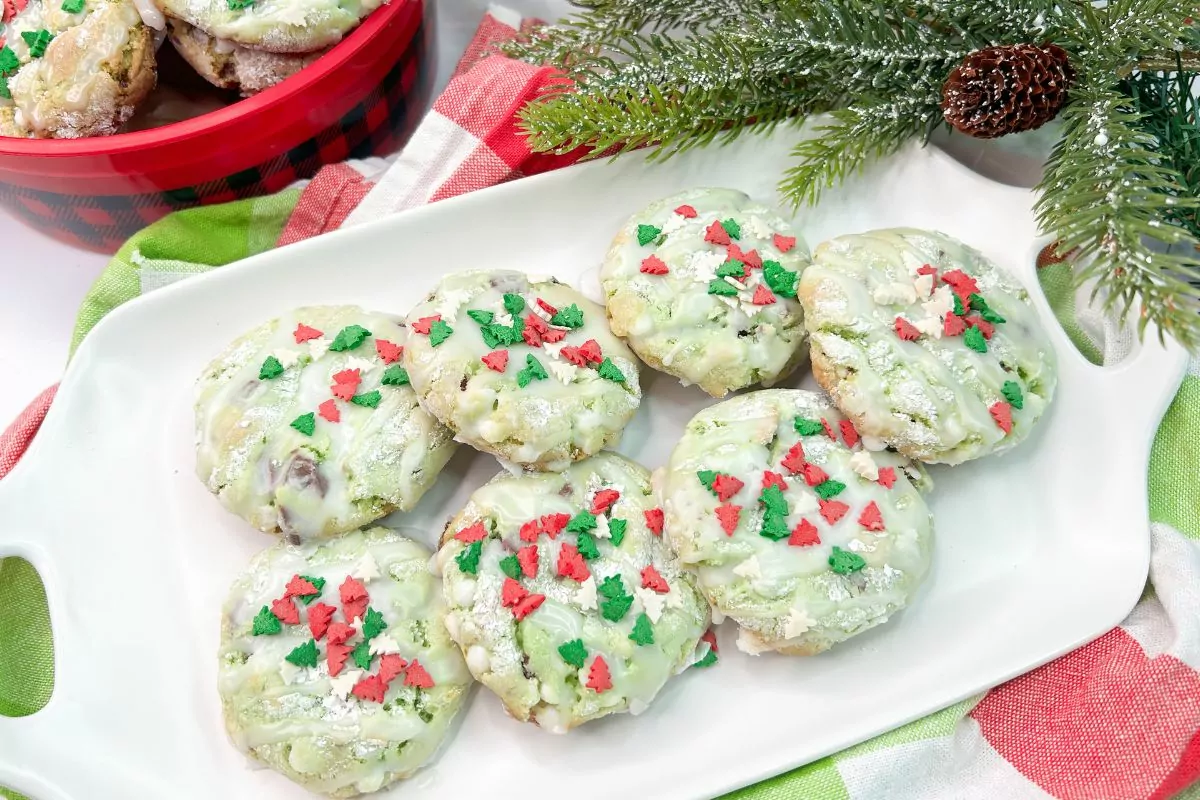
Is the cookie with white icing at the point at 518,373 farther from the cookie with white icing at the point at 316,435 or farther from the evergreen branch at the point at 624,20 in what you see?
the evergreen branch at the point at 624,20

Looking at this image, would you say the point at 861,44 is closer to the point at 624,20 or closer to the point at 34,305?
the point at 624,20

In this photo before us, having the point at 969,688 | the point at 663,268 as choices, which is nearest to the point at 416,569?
the point at 663,268

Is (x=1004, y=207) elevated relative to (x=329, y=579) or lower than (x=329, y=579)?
elevated

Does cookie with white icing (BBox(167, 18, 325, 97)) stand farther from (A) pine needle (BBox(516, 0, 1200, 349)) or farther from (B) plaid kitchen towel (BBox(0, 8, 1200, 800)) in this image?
(A) pine needle (BBox(516, 0, 1200, 349))

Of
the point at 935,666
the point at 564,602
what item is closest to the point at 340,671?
the point at 564,602

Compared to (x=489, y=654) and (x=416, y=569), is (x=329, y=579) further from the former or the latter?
(x=489, y=654)

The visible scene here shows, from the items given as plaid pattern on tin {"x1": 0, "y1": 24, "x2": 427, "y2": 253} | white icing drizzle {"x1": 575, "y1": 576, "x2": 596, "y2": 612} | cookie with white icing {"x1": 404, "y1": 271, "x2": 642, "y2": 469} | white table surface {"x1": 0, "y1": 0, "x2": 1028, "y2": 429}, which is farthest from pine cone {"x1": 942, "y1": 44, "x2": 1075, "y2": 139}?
white table surface {"x1": 0, "y1": 0, "x2": 1028, "y2": 429}

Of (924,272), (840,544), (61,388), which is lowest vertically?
(61,388)

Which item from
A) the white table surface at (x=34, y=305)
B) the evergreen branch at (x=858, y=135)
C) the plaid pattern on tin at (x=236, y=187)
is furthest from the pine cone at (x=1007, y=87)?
the white table surface at (x=34, y=305)
